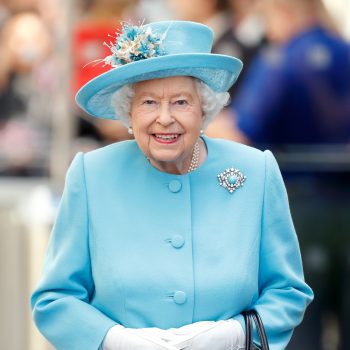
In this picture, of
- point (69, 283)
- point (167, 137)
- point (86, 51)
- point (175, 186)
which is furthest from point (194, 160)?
point (86, 51)

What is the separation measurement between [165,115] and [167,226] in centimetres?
38

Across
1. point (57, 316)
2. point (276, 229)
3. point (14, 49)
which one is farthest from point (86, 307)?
point (14, 49)

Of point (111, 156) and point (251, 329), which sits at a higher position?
point (111, 156)

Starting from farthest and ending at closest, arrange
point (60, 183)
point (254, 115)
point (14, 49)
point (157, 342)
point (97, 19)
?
point (14, 49) < point (97, 19) < point (254, 115) < point (60, 183) < point (157, 342)

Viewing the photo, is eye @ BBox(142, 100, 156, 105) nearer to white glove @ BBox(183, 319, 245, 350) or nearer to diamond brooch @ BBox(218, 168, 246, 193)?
diamond brooch @ BBox(218, 168, 246, 193)

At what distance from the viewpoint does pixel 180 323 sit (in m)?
4.06

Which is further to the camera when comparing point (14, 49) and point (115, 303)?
point (14, 49)

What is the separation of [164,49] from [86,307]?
0.86 meters

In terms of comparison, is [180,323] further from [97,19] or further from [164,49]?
[97,19]

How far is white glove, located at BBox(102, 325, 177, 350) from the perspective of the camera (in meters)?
3.93

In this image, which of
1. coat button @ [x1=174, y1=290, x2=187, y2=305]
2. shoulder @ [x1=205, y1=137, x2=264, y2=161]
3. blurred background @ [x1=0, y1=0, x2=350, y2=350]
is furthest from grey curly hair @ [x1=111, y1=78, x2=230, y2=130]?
blurred background @ [x1=0, y1=0, x2=350, y2=350]

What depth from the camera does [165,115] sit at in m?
3.99

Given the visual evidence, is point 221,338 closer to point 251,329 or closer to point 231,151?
point 251,329

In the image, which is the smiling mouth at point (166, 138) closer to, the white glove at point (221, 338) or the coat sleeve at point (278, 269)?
the coat sleeve at point (278, 269)
